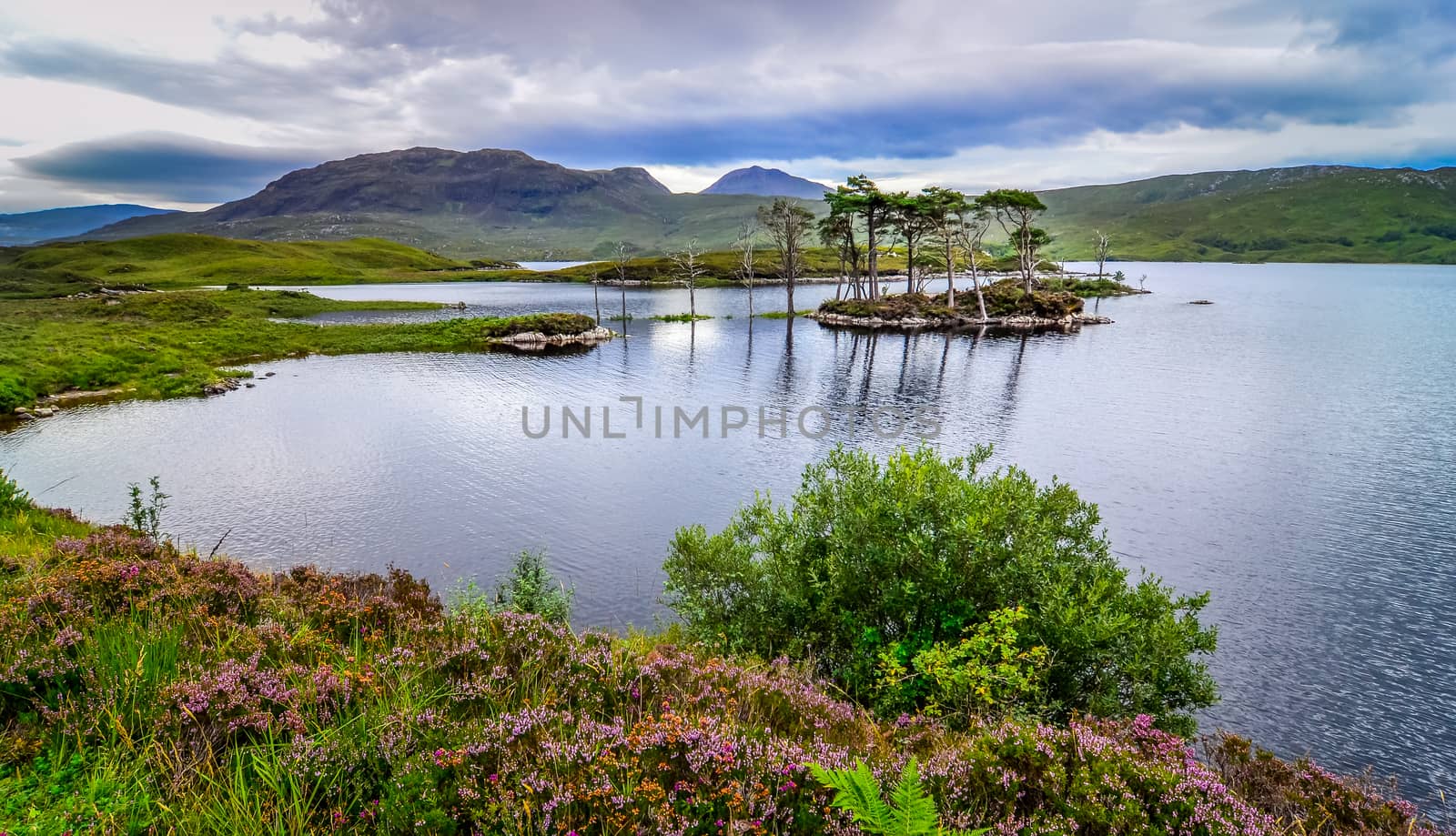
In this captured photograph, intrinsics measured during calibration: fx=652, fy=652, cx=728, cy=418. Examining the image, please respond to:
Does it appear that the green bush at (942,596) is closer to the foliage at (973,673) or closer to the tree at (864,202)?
the foliage at (973,673)

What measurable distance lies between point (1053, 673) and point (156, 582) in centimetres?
1282

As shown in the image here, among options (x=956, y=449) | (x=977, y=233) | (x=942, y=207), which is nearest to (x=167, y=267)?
(x=942, y=207)

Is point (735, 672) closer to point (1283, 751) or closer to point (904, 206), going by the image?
point (1283, 751)

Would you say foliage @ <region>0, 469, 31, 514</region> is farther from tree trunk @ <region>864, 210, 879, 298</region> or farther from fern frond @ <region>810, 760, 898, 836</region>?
tree trunk @ <region>864, 210, 879, 298</region>

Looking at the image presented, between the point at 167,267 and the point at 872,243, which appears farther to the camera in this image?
the point at 167,267

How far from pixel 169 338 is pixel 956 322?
84.8 m

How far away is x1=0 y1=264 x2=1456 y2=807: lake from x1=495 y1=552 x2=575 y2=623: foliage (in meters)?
1.08

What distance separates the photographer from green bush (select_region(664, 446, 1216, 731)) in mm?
10062

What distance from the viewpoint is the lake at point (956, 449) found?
1561 centimetres

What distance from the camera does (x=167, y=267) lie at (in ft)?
544

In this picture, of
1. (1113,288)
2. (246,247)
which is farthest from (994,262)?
(246,247)

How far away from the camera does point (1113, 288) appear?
128750 mm

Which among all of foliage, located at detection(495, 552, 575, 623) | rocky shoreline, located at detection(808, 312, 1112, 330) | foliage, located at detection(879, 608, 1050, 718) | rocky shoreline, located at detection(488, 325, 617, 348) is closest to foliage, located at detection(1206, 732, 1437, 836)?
foliage, located at detection(879, 608, 1050, 718)

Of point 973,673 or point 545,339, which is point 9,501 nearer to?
point 973,673
